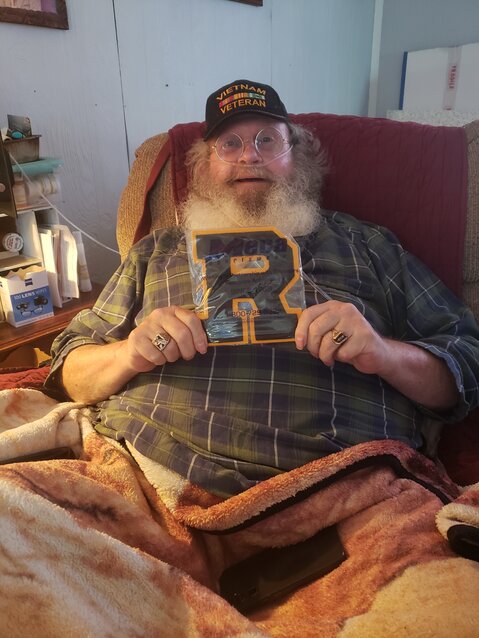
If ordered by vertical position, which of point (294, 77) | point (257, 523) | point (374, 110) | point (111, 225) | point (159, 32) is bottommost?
point (257, 523)

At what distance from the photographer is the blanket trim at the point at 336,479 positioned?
30.2 inches

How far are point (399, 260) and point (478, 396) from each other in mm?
342

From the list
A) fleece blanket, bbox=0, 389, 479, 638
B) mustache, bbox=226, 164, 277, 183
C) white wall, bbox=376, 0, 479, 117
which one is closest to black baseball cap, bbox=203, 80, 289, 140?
mustache, bbox=226, 164, 277, 183

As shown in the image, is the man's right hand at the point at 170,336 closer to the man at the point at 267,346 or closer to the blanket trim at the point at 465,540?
the man at the point at 267,346

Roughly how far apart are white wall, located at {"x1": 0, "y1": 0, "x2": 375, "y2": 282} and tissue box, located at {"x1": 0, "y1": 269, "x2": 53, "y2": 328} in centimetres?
44

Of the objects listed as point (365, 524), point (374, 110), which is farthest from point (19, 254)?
point (374, 110)

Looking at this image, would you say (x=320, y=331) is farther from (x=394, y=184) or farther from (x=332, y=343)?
(x=394, y=184)

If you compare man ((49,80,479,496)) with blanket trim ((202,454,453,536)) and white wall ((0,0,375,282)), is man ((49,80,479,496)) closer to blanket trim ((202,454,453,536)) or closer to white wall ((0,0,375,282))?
blanket trim ((202,454,453,536))

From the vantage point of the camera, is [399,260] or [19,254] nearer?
[399,260]

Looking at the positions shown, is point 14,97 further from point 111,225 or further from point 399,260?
point 399,260

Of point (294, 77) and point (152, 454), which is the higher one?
point (294, 77)

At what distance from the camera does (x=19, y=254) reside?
4.76 ft

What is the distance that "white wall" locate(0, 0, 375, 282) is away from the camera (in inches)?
59.8

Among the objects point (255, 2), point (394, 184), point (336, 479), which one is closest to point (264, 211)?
point (394, 184)
